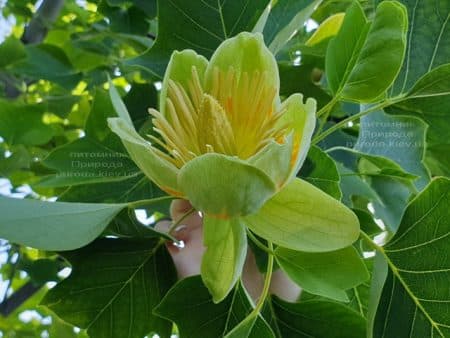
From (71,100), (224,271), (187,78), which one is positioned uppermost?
(187,78)

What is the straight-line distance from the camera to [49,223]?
2.51 feet

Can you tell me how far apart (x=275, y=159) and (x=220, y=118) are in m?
0.11

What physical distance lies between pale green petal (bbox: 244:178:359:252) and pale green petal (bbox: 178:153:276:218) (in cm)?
6

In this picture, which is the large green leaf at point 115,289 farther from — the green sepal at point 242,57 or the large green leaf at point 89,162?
the green sepal at point 242,57

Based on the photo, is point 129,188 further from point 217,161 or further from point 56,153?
point 217,161

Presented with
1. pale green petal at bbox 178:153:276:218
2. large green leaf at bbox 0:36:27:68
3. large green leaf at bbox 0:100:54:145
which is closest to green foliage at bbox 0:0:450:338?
pale green petal at bbox 178:153:276:218

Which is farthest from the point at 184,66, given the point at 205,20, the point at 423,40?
the point at 423,40

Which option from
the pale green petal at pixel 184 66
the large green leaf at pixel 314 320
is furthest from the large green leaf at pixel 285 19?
the large green leaf at pixel 314 320

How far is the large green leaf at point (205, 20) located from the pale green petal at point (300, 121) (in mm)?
247

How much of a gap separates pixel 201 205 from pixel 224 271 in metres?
0.10

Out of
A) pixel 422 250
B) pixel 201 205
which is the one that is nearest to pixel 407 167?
pixel 422 250

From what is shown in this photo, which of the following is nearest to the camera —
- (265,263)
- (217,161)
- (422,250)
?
(217,161)

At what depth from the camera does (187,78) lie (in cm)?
88

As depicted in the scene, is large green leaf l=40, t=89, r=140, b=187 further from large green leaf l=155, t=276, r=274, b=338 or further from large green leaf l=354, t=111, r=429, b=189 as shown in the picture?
large green leaf l=354, t=111, r=429, b=189
